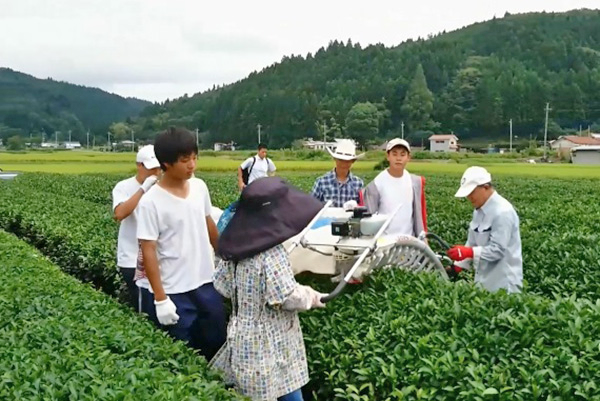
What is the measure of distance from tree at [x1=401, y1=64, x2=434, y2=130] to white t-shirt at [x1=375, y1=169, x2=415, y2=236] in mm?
91675

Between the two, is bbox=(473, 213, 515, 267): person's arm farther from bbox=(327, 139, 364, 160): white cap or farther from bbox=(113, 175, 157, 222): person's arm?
bbox=(113, 175, 157, 222): person's arm

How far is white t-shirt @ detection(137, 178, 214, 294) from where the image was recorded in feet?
13.0

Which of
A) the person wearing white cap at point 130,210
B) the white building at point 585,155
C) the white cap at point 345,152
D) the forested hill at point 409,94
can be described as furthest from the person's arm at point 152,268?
the forested hill at point 409,94

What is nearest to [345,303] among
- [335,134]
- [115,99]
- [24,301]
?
[24,301]

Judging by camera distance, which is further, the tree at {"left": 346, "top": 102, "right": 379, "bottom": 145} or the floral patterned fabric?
the tree at {"left": 346, "top": 102, "right": 379, "bottom": 145}

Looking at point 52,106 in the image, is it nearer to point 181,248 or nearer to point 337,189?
point 337,189

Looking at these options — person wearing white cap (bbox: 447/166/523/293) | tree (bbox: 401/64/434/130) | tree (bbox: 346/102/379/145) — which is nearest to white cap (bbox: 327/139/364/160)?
person wearing white cap (bbox: 447/166/523/293)

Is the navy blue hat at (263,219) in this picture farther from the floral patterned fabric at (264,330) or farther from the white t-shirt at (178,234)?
the white t-shirt at (178,234)

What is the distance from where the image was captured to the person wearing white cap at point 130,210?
16.1 feet

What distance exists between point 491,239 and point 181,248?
7.56 feet

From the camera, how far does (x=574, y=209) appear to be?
10.9m

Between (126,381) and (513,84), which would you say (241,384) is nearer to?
(126,381)

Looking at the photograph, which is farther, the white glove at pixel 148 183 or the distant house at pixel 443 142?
the distant house at pixel 443 142

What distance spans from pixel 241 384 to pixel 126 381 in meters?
0.72
